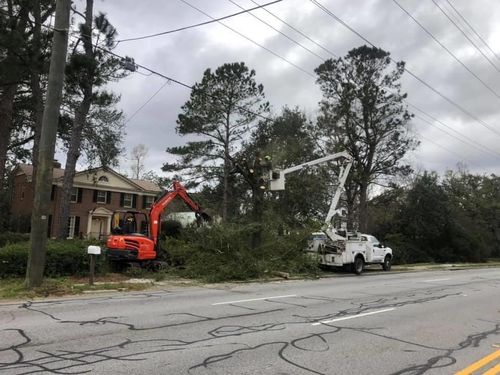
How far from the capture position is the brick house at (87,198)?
1961 inches

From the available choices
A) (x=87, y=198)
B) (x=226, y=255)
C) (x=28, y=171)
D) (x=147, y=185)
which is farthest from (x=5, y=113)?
(x=147, y=185)

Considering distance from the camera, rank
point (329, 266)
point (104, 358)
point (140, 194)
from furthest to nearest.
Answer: point (140, 194) → point (329, 266) → point (104, 358)

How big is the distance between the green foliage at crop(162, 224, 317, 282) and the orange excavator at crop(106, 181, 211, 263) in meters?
1.19

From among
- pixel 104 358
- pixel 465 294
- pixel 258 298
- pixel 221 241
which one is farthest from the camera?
pixel 221 241

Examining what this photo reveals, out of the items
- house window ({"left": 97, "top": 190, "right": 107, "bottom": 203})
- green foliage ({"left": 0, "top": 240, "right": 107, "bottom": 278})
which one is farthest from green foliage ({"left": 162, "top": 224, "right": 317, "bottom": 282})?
house window ({"left": 97, "top": 190, "right": 107, "bottom": 203})

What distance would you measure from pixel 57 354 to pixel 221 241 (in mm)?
13411

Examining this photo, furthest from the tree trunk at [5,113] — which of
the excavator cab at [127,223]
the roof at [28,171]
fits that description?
the roof at [28,171]

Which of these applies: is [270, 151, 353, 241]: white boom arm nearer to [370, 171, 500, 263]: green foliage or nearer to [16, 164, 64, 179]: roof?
[370, 171, 500, 263]: green foliage

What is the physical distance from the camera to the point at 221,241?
20.0 meters

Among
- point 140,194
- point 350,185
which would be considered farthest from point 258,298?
point 140,194

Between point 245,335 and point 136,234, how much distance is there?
11.4 metres

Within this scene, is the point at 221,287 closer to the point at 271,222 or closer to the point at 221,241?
the point at 221,241

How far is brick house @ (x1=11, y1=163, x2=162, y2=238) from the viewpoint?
4981 cm

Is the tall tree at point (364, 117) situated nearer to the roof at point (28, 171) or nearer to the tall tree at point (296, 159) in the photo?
the tall tree at point (296, 159)
